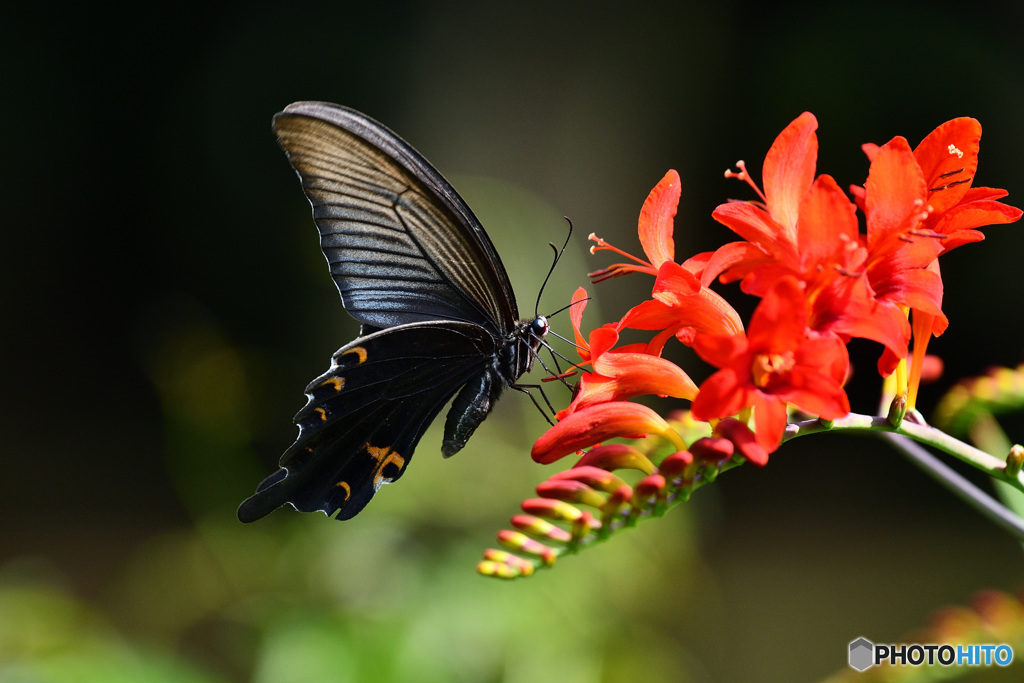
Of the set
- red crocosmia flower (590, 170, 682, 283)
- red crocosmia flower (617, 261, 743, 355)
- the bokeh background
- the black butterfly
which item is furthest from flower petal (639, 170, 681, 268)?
the bokeh background

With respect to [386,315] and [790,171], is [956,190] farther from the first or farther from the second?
[386,315]

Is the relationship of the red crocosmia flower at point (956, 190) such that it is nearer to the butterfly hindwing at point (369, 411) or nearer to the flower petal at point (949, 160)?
the flower petal at point (949, 160)

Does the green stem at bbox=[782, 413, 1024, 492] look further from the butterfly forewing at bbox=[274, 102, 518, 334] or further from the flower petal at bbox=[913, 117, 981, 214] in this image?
the butterfly forewing at bbox=[274, 102, 518, 334]

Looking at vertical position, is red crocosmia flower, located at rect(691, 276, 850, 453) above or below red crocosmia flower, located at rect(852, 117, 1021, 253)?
below

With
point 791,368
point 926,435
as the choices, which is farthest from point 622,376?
point 926,435

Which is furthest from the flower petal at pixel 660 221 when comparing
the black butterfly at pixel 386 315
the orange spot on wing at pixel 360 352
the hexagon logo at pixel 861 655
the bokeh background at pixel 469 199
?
the bokeh background at pixel 469 199

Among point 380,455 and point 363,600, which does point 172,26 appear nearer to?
point 363,600

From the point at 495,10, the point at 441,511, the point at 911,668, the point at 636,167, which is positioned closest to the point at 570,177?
the point at 636,167
